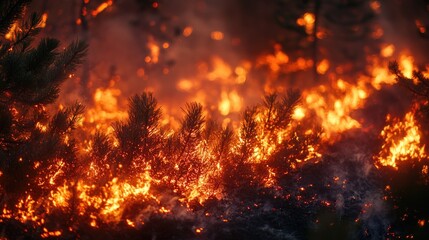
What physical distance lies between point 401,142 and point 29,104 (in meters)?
→ 4.82

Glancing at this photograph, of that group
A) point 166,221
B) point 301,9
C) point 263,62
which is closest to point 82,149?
point 166,221

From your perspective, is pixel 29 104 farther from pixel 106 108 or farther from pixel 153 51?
pixel 153 51

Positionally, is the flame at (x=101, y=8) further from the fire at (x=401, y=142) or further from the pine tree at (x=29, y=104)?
the fire at (x=401, y=142)

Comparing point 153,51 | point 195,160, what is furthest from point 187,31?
point 195,160

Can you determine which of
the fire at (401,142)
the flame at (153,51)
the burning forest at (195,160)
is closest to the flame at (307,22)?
the burning forest at (195,160)

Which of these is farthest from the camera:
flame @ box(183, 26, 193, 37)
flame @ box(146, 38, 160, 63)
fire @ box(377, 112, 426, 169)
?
flame @ box(183, 26, 193, 37)

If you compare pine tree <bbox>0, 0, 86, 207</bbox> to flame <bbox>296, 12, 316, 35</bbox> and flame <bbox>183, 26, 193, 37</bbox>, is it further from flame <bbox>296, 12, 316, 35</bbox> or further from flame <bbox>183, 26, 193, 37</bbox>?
flame <bbox>296, 12, 316, 35</bbox>

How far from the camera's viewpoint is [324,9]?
9.57 meters

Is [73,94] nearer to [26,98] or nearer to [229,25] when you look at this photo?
[26,98]

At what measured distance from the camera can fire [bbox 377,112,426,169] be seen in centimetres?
468

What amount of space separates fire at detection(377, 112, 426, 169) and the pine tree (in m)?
4.26

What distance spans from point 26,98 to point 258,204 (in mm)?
2873

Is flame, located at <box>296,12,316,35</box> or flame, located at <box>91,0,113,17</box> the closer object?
flame, located at <box>91,0,113,17</box>

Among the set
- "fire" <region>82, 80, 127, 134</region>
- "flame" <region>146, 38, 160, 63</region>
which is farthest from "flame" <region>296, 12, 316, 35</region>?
"fire" <region>82, 80, 127, 134</region>
